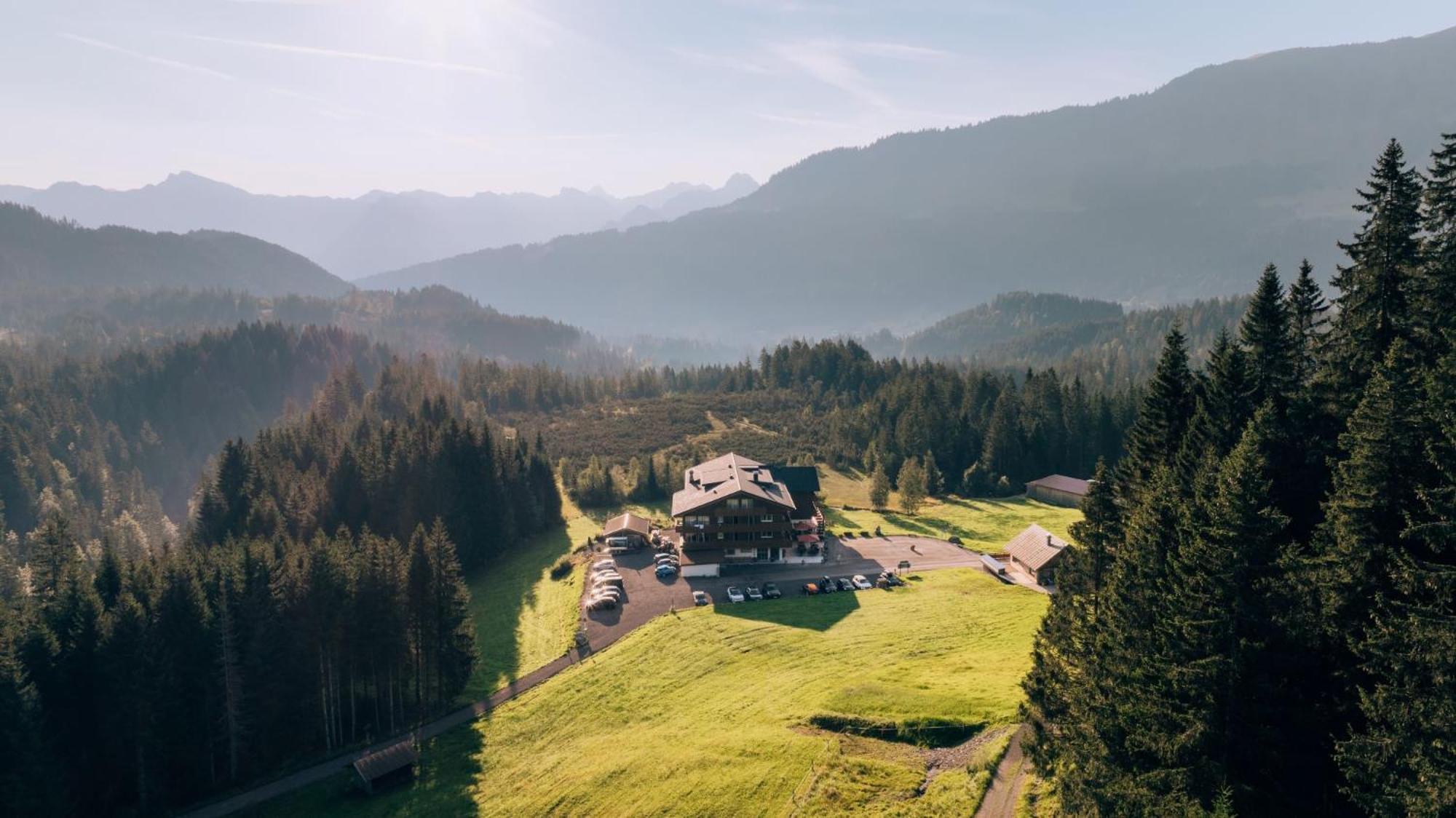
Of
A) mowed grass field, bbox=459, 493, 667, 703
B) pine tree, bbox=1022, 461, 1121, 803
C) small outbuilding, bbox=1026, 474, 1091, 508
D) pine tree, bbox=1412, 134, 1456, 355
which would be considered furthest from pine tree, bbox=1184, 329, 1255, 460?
small outbuilding, bbox=1026, 474, 1091, 508

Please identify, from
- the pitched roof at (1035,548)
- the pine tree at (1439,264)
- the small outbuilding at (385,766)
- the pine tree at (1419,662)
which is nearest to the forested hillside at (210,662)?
the small outbuilding at (385,766)

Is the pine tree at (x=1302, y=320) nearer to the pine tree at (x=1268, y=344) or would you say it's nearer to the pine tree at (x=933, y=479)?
the pine tree at (x=1268, y=344)

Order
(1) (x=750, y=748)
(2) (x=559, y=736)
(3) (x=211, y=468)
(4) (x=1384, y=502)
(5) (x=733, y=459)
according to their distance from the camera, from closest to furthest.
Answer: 1. (4) (x=1384, y=502)
2. (1) (x=750, y=748)
3. (2) (x=559, y=736)
4. (5) (x=733, y=459)
5. (3) (x=211, y=468)

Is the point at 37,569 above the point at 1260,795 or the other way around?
the other way around

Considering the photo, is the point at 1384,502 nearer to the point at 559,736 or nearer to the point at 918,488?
the point at 559,736

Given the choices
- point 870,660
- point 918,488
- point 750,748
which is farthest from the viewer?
point 918,488

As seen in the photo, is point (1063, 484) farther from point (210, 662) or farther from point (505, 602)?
point (210, 662)

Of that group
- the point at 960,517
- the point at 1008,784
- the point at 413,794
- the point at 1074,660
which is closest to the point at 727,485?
the point at 960,517

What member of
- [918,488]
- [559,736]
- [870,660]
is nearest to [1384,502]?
[870,660]

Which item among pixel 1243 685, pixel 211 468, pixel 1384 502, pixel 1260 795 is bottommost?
pixel 211 468
